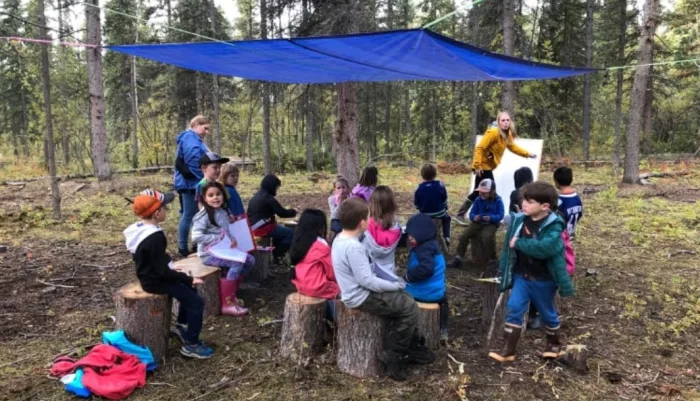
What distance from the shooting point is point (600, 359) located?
11.1 feet

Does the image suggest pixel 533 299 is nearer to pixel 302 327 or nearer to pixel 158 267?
pixel 302 327

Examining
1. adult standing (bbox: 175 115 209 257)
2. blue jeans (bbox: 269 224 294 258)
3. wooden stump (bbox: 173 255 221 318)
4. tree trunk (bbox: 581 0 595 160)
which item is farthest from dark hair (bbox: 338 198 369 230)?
tree trunk (bbox: 581 0 595 160)

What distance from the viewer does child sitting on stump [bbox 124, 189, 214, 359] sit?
10.1 feet

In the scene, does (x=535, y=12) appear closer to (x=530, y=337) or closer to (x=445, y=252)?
(x=445, y=252)

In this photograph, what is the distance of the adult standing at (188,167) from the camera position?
5121 millimetres

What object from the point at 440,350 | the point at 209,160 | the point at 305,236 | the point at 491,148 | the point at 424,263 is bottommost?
the point at 440,350

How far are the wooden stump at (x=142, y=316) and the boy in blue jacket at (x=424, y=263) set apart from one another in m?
1.82

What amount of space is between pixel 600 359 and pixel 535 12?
64.6 feet

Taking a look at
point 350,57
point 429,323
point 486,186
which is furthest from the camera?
point 486,186

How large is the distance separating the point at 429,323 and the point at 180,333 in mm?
1867

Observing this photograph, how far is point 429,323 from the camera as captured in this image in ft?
11.2

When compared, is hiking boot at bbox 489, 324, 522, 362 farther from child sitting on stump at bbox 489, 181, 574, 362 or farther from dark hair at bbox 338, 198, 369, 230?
dark hair at bbox 338, 198, 369, 230

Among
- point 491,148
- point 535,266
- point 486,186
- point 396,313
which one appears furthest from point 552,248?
point 491,148

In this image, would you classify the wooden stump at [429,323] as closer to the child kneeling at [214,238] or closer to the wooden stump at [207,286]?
the child kneeling at [214,238]
